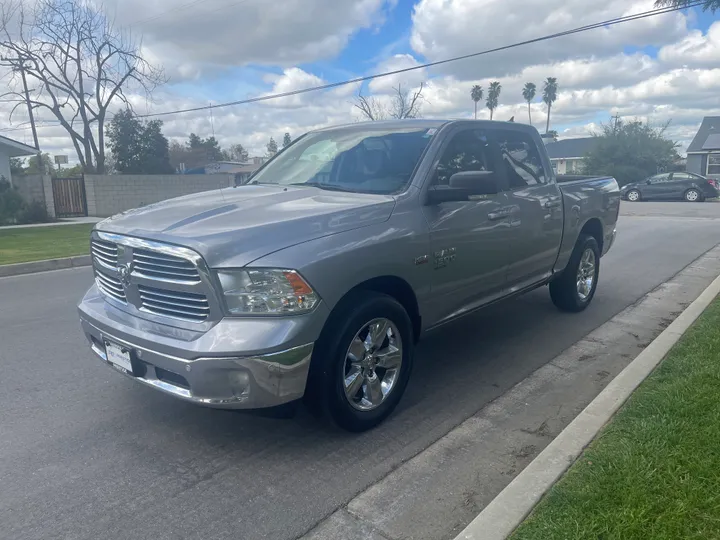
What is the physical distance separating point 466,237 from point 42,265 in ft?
28.0

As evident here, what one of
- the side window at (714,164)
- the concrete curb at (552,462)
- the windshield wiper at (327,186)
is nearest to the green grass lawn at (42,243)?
the windshield wiper at (327,186)

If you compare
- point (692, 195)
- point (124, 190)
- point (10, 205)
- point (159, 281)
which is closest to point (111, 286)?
point (159, 281)

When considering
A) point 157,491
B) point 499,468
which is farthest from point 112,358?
Answer: point 499,468

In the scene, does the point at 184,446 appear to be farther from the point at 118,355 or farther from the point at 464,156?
the point at 464,156

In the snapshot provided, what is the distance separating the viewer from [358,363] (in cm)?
351

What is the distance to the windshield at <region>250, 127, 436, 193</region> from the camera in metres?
4.18

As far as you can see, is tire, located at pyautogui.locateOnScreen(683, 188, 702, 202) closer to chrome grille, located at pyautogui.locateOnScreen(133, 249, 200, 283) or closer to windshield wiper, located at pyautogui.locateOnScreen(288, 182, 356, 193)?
windshield wiper, located at pyautogui.locateOnScreen(288, 182, 356, 193)

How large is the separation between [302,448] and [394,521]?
0.88m

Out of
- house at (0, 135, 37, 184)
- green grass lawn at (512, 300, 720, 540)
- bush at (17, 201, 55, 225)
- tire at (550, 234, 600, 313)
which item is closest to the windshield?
green grass lawn at (512, 300, 720, 540)

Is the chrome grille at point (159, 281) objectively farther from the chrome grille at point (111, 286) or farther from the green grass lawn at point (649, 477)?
the green grass lawn at point (649, 477)

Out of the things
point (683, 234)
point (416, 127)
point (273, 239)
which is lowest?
point (683, 234)

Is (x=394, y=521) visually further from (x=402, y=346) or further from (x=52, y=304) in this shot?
(x=52, y=304)

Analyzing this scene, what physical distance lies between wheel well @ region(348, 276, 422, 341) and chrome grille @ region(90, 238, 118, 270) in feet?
4.87

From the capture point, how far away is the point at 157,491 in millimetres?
3002
